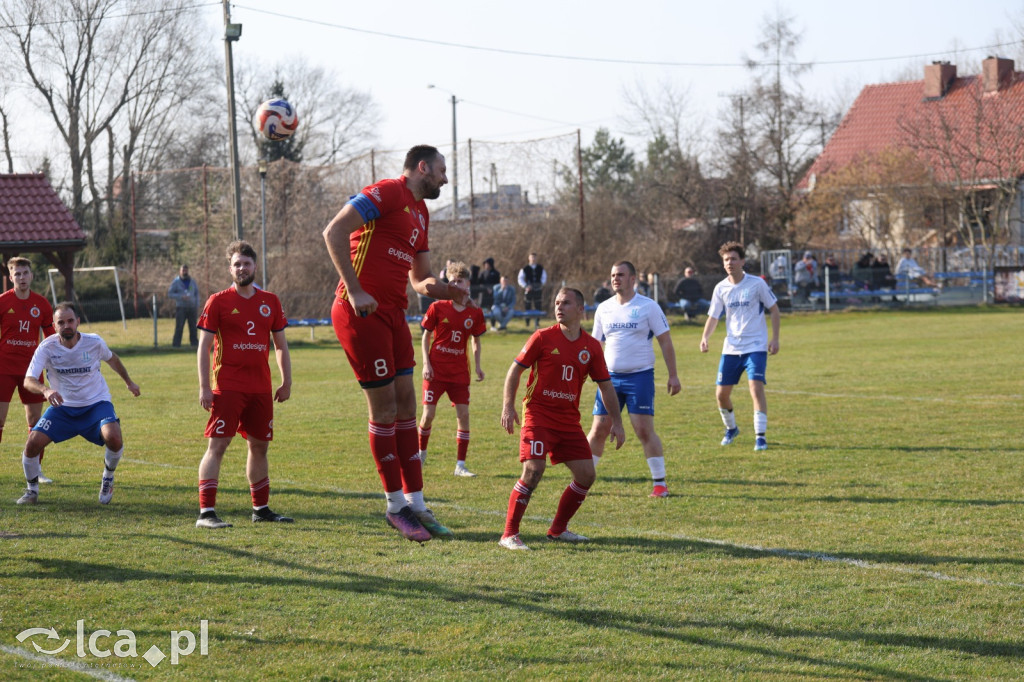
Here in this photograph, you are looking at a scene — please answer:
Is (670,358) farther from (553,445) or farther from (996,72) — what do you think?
(996,72)

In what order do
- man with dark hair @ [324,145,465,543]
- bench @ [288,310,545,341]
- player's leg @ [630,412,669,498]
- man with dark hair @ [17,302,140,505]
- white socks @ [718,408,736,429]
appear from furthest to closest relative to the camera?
bench @ [288,310,545,341] → white socks @ [718,408,736,429] → player's leg @ [630,412,669,498] → man with dark hair @ [17,302,140,505] → man with dark hair @ [324,145,465,543]

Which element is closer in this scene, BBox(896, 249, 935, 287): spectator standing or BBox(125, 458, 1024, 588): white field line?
BBox(125, 458, 1024, 588): white field line

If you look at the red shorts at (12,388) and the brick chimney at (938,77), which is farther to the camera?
the brick chimney at (938,77)

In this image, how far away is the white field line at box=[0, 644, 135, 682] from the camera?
4625 millimetres

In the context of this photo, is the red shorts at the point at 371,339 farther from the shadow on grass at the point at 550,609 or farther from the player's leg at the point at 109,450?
the player's leg at the point at 109,450

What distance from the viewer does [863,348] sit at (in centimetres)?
2381

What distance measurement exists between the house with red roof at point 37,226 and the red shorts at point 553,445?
2225cm

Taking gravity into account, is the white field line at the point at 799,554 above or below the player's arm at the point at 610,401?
below

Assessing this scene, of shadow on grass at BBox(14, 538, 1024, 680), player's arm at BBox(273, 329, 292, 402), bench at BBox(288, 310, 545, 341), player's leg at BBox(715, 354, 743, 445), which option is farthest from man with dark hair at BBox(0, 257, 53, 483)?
bench at BBox(288, 310, 545, 341)

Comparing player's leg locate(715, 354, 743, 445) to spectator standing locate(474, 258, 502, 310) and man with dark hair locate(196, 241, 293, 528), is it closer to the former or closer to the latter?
man with dark hair locate(196, 241, 293, 528)

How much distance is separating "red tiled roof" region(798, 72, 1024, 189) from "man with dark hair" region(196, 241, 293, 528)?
39907 mm

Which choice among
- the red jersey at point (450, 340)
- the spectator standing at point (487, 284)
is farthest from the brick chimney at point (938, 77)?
the red jersey at point (450, 340)

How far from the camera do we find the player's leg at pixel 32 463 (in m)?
8.59

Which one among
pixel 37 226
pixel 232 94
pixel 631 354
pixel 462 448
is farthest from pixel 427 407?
pixel 37 226
